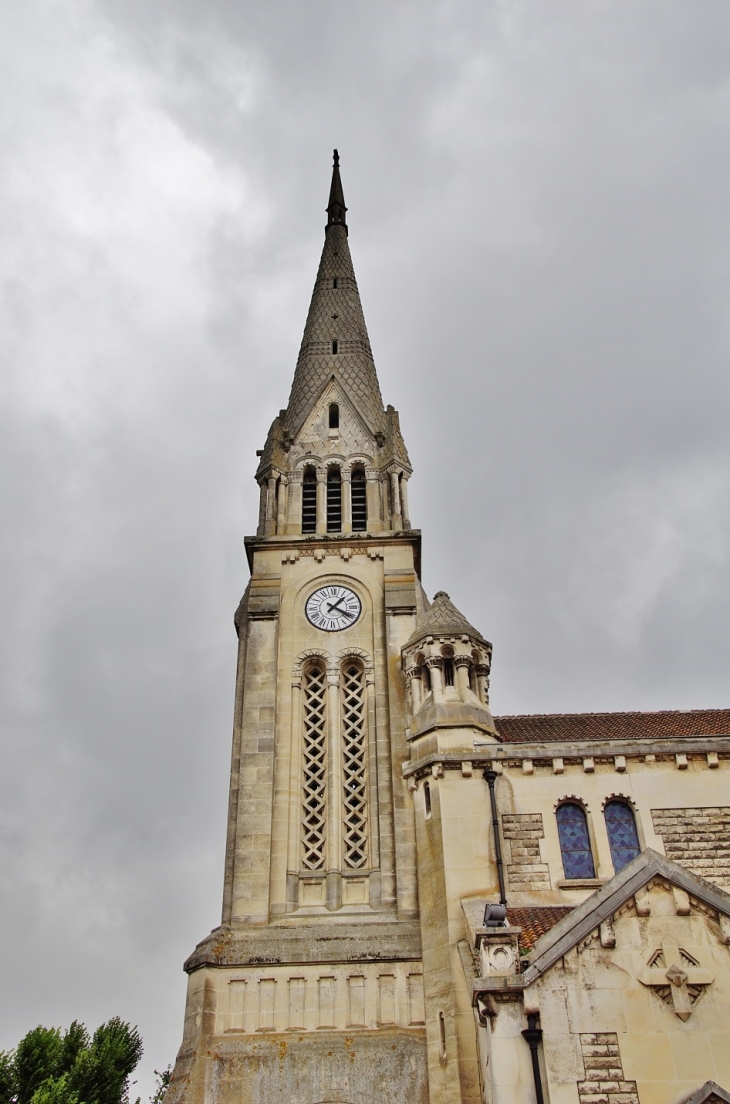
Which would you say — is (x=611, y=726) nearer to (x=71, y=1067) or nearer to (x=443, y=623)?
(x=443, y=623)

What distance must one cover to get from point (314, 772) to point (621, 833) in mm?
8088

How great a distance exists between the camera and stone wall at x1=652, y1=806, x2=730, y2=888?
21.7 meters

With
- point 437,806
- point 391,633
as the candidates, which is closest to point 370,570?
point 391,633

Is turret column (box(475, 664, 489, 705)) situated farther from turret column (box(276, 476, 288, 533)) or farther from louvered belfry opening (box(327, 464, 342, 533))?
turret column (box(276, 476, 288, 533))

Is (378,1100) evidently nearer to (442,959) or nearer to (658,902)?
(442,959)

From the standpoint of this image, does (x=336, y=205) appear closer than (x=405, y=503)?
No

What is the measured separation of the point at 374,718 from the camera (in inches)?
1046

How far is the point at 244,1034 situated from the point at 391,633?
10836mm

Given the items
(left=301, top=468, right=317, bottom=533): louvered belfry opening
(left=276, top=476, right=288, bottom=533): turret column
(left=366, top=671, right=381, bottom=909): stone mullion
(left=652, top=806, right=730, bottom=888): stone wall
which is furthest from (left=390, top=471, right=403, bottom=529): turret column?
(left=652, top=806, right=730, bottom=888): stone wall

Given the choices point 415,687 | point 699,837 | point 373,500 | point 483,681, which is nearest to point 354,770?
point 415,687

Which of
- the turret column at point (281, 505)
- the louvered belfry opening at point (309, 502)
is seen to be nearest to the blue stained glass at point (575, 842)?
the louvered belfry opening at point (309, 502)

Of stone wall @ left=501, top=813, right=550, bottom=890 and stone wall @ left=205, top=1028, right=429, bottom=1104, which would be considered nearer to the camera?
stone wall @ left=205, top=1028, right=429, bottom=1104

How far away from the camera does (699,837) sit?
22156mm

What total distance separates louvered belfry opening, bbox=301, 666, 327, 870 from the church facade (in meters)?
0.05
